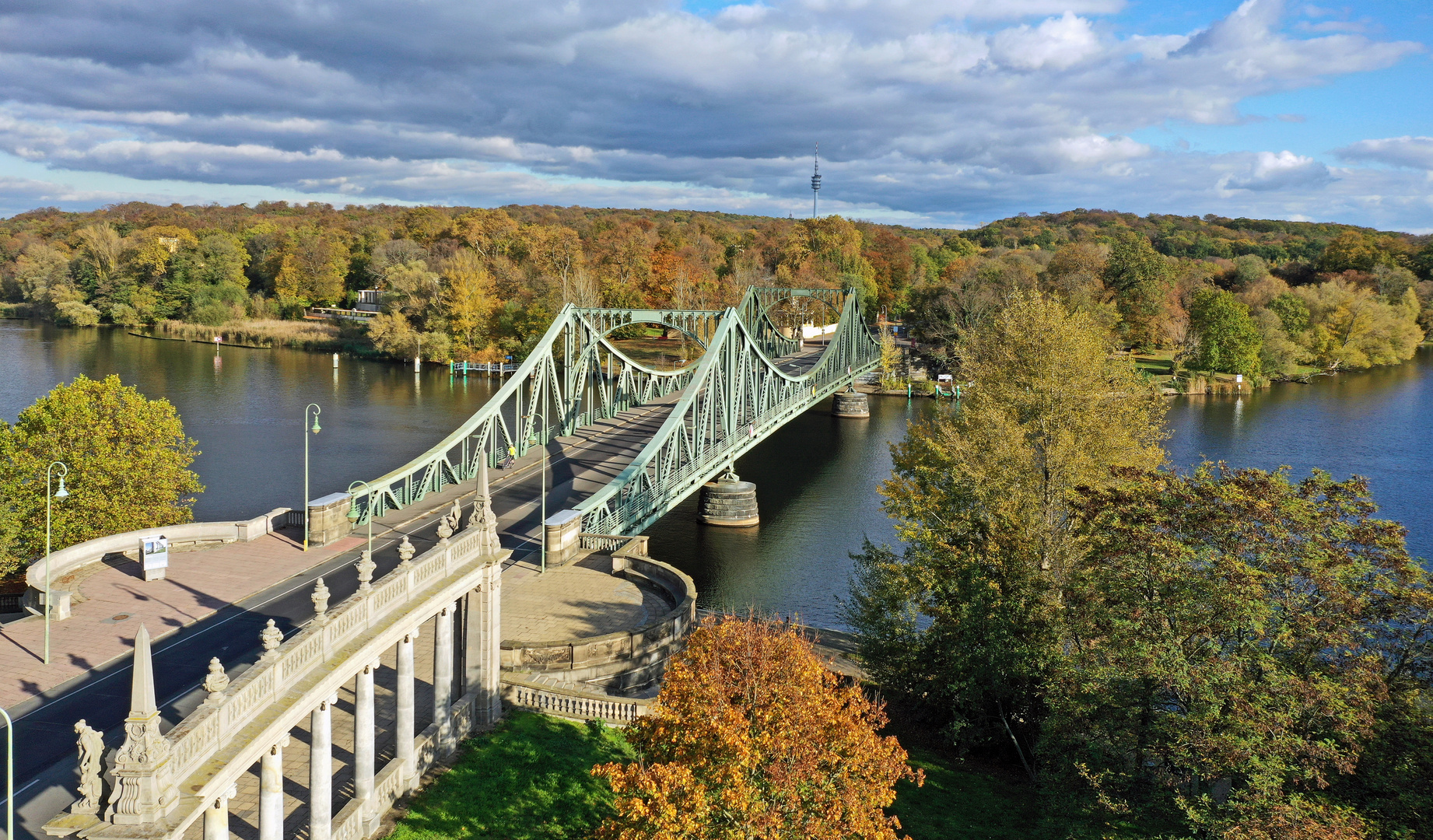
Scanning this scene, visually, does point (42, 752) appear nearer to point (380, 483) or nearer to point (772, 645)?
point (772, 645)

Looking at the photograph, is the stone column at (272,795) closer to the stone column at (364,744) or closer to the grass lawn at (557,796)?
the stone column at (364,744)

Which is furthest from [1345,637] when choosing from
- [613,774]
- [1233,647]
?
[613,774]

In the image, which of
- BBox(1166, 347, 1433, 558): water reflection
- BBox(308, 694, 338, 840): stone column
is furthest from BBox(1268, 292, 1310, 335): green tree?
BBox(308, 694, 338, 840): stone column

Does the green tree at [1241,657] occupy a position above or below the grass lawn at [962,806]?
above

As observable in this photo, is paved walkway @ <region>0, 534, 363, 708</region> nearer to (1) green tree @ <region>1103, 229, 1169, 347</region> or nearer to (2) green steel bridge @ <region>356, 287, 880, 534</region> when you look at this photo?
(2) green steel bridge @ <region>356, 287, 880, 534</region>

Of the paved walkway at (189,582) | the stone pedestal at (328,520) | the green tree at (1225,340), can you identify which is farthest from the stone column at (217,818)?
the green tree at (1225,340)

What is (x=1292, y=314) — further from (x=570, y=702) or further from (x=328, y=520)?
(x=570, y=702)
